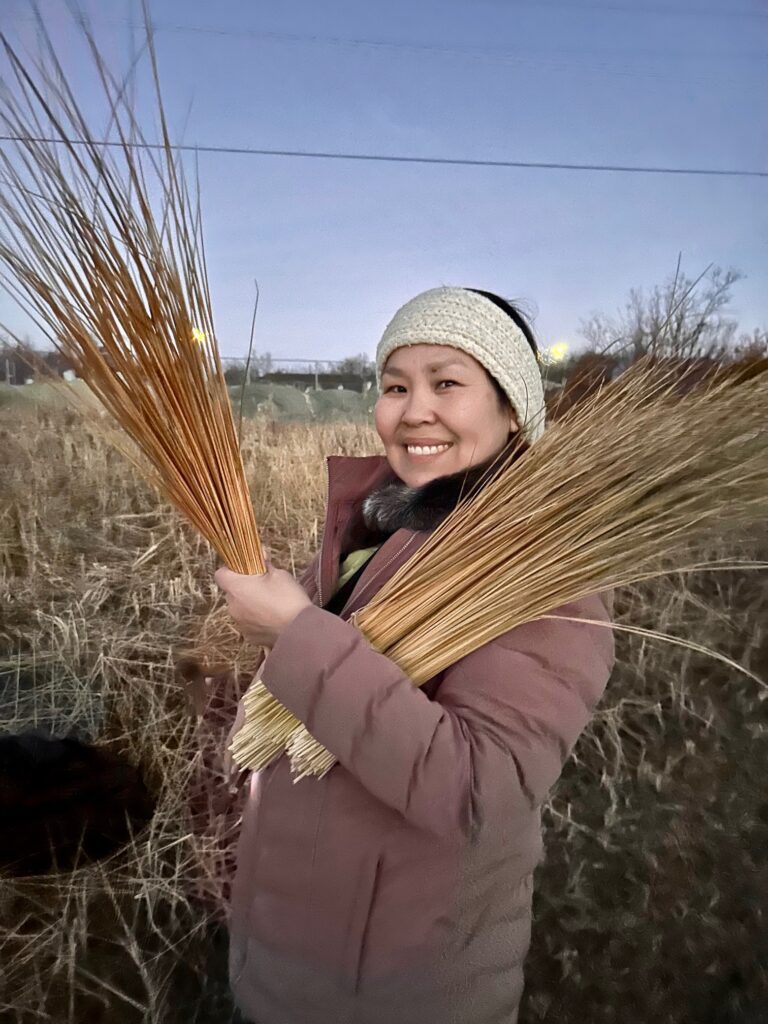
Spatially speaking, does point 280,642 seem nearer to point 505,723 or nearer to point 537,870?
point 505,723

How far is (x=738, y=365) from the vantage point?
103 cm

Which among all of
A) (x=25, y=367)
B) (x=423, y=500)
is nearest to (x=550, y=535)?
(x=423, y=500)

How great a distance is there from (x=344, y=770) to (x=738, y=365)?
842mm

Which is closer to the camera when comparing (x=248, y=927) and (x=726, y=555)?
(x=248, y=927)

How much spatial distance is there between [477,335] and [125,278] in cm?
40

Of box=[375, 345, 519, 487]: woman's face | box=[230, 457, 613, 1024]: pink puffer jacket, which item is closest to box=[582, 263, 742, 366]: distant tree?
box=[375, 345, 519, 487]: woman's face

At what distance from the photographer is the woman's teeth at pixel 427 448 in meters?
0.79

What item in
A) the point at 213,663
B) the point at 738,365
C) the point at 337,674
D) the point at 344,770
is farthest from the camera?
the point at 213,663

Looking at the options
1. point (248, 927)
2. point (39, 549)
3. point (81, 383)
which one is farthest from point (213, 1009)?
point (81, 383)

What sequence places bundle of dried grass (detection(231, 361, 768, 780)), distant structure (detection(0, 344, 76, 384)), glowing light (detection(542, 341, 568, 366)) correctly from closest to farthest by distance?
bundle of dried grass (detection(231, 361, 768, 780)) < distant structure (detection(0, 344, 76, 384)) < glowing light (detection(542, 341, 568, 366))

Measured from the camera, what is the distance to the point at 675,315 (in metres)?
1.04

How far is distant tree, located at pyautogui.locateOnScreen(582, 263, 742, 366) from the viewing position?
1.05 metres

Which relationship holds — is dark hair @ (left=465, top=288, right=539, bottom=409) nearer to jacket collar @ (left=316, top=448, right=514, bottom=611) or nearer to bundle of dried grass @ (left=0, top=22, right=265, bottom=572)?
jacket collar @ (left=316, top=448, right=514, bottom=611)

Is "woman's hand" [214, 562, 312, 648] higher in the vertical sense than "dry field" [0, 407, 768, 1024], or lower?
higher
